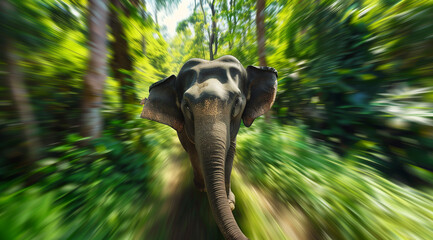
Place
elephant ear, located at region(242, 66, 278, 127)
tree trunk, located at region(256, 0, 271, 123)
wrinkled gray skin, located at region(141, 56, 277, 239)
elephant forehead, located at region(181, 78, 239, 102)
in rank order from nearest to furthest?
wrinkled gray skin, located at region(141, 56, 277, 239)
elephant forehead, located at region(181, 78, 239, 102)
elephant ear, located at region(242, 66, 278, 127)
tree trunk, located at region(256, 0, 271, 123)

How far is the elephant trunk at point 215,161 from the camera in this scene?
1.27 m

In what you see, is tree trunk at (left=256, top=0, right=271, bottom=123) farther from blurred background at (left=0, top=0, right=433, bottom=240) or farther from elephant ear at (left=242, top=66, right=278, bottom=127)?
elephant ear at (left=242, top=66, right=278, bottom=127)

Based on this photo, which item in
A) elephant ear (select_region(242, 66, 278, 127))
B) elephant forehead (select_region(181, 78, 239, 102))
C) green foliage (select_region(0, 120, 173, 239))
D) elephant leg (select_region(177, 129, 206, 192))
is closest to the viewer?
green foliage (select_region(0, 120, 173, 239))

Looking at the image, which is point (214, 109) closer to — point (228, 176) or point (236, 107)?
point (236, 107)

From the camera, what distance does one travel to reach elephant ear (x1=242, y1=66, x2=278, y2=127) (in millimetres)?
2061

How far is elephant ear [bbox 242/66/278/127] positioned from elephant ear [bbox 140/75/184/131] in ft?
3.59

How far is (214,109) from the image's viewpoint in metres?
1.47

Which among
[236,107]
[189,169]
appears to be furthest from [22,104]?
[189,169]

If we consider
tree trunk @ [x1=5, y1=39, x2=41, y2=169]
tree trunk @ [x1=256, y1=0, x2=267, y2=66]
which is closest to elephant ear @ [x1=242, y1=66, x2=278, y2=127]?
tree trunk @ [x1=5, y1=39, x2=41, y2=169]

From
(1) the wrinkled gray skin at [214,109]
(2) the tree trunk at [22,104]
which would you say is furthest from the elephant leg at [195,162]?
(2) the tree trunk at [22,104]

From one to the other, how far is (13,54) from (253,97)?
105 inches

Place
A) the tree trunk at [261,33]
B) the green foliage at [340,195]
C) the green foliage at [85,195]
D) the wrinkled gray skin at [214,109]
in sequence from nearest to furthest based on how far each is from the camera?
the green foliage at [85,195], the green foliage at [340,195], the wrinkled gray skin at [214,109], the tree trunk at [261,33]

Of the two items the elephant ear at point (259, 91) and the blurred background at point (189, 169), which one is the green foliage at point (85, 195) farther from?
the elephant ear at point (259, 91)

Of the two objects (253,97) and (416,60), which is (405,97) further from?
(253,97)
